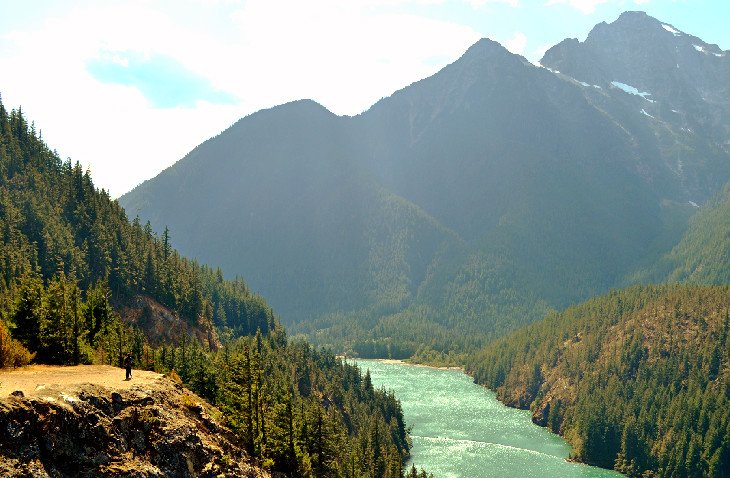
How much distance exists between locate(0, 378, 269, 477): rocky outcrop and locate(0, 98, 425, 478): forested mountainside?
201cm

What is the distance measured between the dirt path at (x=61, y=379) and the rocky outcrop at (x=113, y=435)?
47 centimetres

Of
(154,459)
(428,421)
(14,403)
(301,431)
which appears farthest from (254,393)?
(428,421)

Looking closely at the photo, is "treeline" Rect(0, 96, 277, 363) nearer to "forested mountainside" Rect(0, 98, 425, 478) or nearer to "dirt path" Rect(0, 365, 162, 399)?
"forested mountainside" Rect(0, 98, 425, 478)

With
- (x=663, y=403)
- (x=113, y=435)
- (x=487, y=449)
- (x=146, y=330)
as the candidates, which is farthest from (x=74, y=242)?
(x=663, y=403)

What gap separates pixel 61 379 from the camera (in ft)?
147

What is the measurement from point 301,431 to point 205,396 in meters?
14.2

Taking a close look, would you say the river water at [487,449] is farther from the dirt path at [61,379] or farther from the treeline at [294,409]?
the dirt path at [61,379]

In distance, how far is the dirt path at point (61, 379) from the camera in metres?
40.8

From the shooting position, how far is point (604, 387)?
19125cm

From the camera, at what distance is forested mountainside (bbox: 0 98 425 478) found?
66.3 meters

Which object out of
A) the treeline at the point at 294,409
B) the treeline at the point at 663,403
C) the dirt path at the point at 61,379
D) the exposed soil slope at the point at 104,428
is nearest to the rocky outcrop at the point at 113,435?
the exposed soil slope at the point at 104,428

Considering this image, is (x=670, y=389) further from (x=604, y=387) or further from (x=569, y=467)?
(x=569, y=467)

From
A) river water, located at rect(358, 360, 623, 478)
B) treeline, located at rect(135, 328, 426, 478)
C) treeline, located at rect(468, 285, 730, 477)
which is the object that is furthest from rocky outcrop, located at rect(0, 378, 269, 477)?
treeline, located at rect(468, 285, 730, 477)

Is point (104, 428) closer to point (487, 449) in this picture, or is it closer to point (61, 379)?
point (61, 379)
